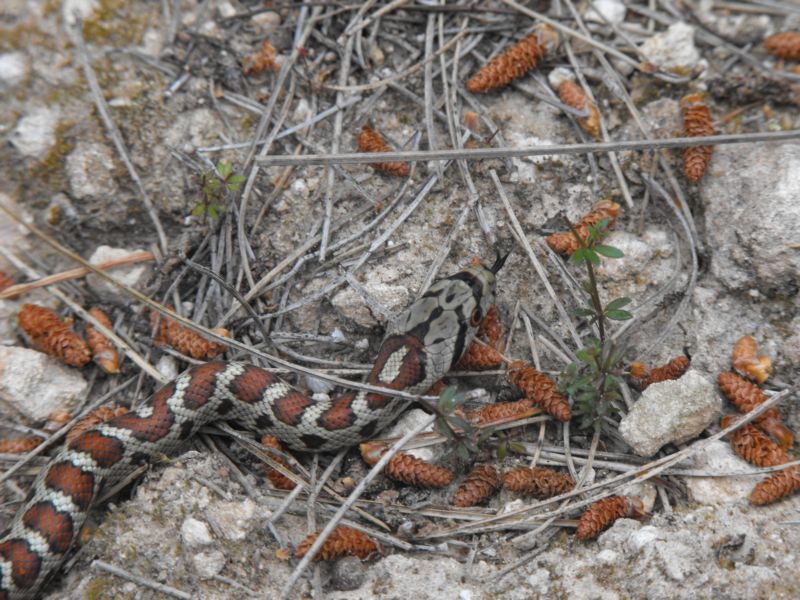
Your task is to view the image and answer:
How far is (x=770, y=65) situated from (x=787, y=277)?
5.92ft

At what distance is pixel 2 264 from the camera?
181 inches

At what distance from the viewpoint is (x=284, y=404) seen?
14.2ft

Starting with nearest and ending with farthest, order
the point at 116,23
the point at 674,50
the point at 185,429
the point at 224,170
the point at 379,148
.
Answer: the point at 185,429 → the point at 224,170 → the point at 379,148 → the point at 674,50 → the point at 116,23

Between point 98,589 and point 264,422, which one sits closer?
point 98,589

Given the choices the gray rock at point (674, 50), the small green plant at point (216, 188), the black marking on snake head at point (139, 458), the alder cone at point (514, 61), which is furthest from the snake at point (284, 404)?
the gray rock at point (674, 50)

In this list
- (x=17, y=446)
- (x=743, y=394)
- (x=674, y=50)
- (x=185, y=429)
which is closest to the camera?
(x=743, y=394)

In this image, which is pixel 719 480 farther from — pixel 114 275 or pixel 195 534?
pixel 114 275

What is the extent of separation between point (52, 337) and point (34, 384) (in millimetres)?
315

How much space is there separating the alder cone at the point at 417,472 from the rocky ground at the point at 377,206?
125 millimetres

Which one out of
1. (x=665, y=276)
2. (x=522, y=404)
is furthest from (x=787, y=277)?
(x=522, y=404)

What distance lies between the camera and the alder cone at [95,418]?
4.16 meters

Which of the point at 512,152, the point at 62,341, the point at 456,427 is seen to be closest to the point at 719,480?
the point at 456,427

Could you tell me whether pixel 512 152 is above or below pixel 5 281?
below

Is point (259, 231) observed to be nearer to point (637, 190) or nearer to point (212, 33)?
point (212, 33)
